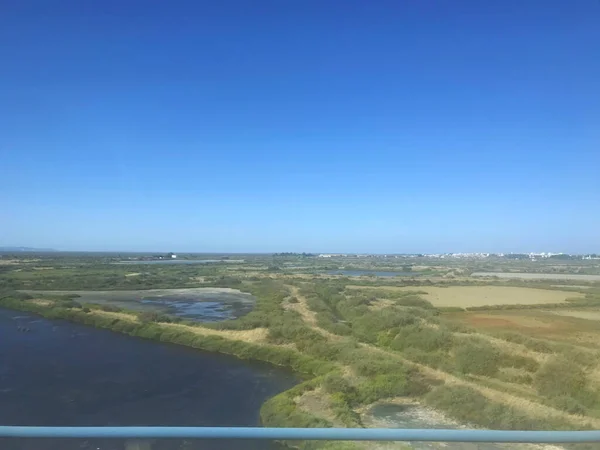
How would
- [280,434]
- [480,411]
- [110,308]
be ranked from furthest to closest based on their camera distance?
[110,308] → [480,411] → [280,434]

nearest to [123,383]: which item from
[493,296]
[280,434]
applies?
[280,434]

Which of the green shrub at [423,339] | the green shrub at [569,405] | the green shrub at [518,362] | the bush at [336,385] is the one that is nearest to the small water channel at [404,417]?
the bush at [336,385]

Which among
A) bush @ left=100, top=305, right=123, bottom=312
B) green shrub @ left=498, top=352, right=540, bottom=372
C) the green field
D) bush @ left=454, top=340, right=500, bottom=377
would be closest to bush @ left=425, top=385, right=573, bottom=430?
the green field

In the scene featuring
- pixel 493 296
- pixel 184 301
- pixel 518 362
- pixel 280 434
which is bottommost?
pixel 184 301

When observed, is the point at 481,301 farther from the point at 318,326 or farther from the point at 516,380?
the point at 516,380

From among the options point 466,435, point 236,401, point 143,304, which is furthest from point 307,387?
point 143,304

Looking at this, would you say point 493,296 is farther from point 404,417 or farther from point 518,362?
point 404,417

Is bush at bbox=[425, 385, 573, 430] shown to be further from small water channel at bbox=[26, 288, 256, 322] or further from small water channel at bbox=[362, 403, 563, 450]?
small water channel at bbox=[26, 288, 256, 322]
